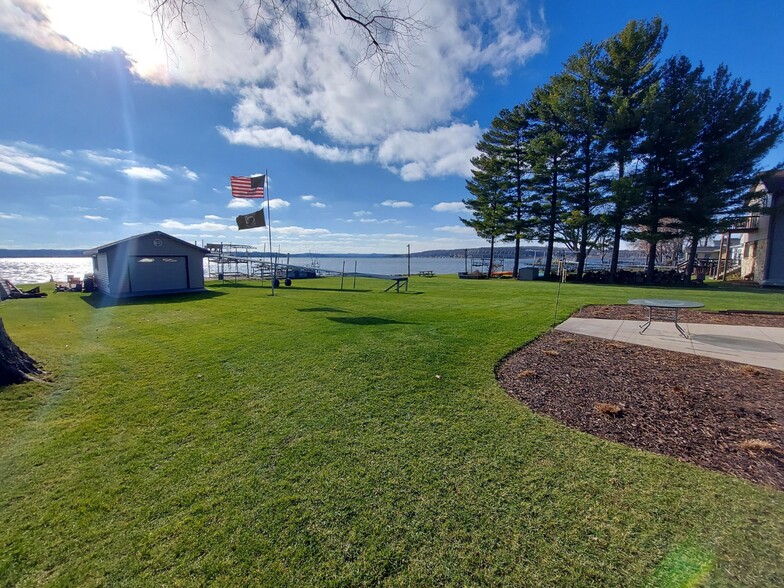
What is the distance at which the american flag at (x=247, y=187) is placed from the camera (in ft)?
56.1

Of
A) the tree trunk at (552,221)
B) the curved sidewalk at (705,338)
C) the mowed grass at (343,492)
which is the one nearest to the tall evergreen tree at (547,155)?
the tree trunk at (552,221)

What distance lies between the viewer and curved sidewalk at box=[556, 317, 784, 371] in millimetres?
5367

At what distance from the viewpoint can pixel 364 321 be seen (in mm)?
8875

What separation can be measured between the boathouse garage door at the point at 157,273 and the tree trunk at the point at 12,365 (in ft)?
45.8

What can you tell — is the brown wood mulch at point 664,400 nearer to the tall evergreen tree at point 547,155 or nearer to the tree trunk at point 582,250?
the tree trunk at point 582,250

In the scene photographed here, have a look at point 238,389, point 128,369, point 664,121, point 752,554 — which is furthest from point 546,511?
point 664,121

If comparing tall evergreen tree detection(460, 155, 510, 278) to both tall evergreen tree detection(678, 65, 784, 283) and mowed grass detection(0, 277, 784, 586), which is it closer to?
tall evergreen tree detection(678, 65, 784, 283)

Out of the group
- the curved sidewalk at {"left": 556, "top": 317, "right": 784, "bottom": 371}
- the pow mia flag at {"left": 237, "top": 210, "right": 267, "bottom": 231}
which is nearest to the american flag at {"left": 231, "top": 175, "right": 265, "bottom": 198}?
the pow mia flag at {"left": 237, "top": 210, "right": 267, "bottom": 231}

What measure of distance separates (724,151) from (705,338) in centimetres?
2041

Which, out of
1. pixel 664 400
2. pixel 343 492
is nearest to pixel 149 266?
pixel 343 492

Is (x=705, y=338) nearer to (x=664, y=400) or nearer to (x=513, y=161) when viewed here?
(x=664, y=400)

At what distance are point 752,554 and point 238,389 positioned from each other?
15.6 feet

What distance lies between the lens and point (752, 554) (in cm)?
186

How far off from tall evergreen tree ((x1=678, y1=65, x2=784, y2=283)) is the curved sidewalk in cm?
1694
